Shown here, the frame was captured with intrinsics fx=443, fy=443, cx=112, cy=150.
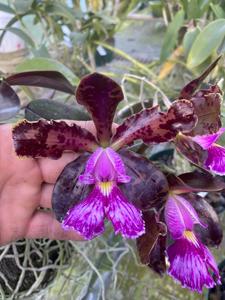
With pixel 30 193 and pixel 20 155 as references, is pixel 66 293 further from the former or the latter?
pixel 20 155

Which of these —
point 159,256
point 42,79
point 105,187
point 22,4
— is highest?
point 22,4

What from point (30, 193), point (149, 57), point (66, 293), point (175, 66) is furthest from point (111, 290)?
point (149, 57)

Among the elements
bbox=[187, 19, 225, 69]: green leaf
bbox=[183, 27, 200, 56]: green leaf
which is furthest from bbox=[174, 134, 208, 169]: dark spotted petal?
bbox=[183, 27, 200, 56]: green leaf

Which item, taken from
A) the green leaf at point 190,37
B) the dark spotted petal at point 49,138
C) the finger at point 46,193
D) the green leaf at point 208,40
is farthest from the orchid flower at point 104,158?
the green leaf at point 190,37

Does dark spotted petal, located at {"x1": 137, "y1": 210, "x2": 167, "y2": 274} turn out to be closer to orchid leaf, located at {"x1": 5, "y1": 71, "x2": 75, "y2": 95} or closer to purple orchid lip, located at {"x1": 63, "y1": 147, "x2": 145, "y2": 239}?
purple orchid lip, located at {"x1": 63, "y1": 147, "x2": 145, "y2": 239}

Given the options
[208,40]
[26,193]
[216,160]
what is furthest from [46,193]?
[208,40]

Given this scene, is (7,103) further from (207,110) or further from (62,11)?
(62,11)
